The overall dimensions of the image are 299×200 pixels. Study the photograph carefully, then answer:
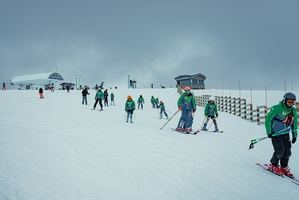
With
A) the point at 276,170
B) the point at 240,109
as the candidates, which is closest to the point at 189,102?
the point at 276,170

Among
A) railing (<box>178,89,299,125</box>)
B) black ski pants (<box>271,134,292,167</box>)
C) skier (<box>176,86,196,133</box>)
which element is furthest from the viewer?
railing (<box>178,89,299,125</box>)

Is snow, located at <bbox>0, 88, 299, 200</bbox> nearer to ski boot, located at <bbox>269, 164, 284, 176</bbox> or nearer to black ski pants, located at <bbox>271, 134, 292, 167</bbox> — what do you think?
ski boot, located at <bbox>269, 164, 284, 176</bbox>

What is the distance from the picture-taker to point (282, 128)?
679 centimetres

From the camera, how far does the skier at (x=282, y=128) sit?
677 cm

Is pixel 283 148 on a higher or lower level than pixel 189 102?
lower

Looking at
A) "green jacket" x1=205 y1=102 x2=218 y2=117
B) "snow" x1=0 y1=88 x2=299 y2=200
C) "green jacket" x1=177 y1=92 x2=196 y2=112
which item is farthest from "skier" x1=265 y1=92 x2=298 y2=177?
"green jacket" x1=205 y1=102 x2=218 y2=117

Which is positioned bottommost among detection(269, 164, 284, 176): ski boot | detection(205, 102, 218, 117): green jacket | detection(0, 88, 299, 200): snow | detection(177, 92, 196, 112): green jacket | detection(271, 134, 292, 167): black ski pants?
detection(269, 164, 284, 176): ski boot

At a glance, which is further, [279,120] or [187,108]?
[187,108]

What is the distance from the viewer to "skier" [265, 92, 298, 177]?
677cm

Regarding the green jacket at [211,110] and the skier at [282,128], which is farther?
the green jacket at [211,110]

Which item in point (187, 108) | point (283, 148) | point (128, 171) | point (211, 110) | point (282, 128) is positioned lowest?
point (128, 171)

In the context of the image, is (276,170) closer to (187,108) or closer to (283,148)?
(283,148)

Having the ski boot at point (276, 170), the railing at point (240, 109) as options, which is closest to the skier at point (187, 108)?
the ski boot at point (276, 170)

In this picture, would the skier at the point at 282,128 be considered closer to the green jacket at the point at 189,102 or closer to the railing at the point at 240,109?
the green jacket at the point at 189,102
